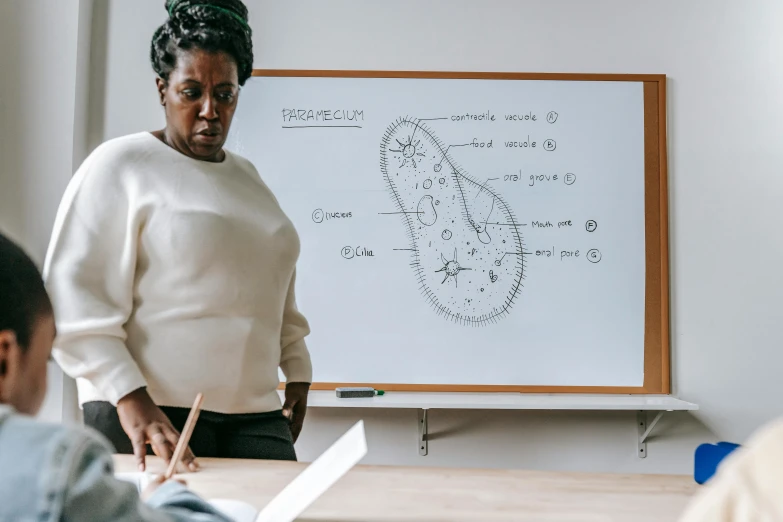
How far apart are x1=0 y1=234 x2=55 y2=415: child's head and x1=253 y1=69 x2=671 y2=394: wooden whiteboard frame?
5.57 ft

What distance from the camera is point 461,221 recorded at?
2.46 m

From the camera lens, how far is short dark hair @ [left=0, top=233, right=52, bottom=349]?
616mm

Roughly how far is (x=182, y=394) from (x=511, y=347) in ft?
4.71

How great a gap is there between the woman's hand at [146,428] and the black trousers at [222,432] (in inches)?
2.0

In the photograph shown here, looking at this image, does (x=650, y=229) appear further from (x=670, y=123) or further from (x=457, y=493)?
(x=457, y=493)

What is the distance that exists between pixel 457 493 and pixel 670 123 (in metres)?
1.96

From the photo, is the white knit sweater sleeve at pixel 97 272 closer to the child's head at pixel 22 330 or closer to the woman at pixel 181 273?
the woman at pixel 181 273

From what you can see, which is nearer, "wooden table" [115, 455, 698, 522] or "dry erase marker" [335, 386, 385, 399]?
"wooden table" [115, 455, 698, 522]

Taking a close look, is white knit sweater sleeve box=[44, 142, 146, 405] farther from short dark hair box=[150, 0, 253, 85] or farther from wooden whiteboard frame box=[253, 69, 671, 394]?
wooden whiteboard frame box=[253, 69, 671, 394]

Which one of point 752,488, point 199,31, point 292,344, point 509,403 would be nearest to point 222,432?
point 292,344

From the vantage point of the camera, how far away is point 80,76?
243 centimetres

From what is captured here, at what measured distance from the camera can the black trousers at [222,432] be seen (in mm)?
1143

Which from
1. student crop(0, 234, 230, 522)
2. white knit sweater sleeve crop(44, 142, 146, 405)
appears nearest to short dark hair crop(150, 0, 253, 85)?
white knit sweater sleeve crop(44, 142, 146, 405)

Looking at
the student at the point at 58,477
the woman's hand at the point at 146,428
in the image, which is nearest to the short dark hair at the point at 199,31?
the woman's hand at the point at 146,428
